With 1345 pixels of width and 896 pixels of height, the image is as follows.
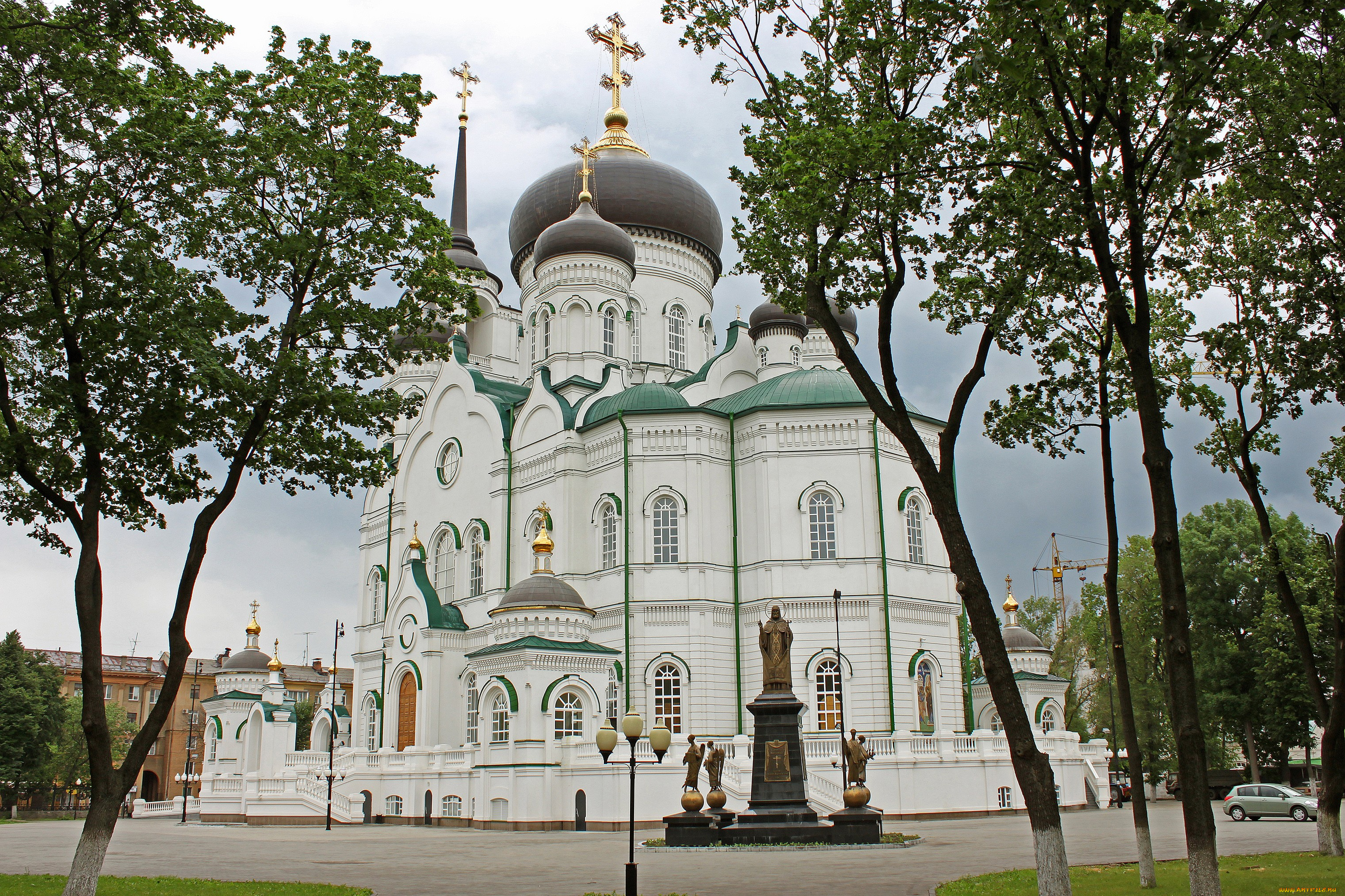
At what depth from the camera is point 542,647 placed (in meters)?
27.2

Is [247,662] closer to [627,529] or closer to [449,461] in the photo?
[449,461]

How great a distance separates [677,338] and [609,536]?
10.9 meters

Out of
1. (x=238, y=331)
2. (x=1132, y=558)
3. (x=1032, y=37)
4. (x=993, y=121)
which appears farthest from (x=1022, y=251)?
(x=1132, y=558)

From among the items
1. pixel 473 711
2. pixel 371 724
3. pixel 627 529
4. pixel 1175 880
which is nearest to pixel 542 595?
pixel 627 529

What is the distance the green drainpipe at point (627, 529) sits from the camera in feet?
94.9

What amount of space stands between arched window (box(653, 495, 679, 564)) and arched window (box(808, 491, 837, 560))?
3546 millimetres

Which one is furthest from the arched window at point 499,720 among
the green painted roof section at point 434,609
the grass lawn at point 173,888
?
the grass lawn at point 173,888

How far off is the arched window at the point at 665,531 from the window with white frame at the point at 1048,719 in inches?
560

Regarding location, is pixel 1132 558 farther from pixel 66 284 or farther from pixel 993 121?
pixel 66 284

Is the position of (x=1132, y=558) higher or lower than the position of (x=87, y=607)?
higher

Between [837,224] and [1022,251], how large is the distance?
1.94 m

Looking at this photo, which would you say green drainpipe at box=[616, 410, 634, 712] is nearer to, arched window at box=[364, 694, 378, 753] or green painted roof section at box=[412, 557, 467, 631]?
green painted roof section at box=[412, 557, 467, 631]

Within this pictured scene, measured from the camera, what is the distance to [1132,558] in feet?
140

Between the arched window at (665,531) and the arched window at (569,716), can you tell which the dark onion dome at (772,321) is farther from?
the arched window at (569,716)
